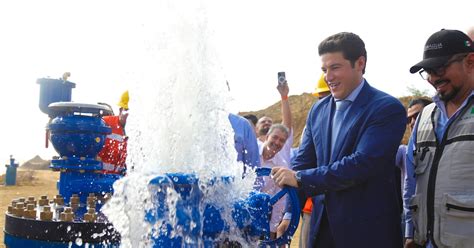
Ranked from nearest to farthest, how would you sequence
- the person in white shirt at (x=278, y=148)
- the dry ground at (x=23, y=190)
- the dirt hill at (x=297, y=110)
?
the person in white shirt at (x=278, y=148) < the dry ground at (x=23, y=190) < the dirt hill at (x=297, y=110)

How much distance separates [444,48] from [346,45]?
46cm

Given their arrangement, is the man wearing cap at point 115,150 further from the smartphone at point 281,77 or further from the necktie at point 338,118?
the necktie at point 338,118

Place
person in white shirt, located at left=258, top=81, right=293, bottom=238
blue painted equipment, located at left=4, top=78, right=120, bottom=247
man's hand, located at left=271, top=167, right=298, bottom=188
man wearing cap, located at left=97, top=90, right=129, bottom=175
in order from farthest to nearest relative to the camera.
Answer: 1. person in white shirt, located at left=258, top=81, right=293, bottom=238
2. man wearing cap, located at left=97, top=90, right=129, bottom=175
3. blue painted equipment, located at left=4, top=78, right=120, bottom=247
4. man's hand, located at left=271, top=167, right=298, bottom=188

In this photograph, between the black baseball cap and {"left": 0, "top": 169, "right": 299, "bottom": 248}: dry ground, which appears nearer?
the black baseball cap

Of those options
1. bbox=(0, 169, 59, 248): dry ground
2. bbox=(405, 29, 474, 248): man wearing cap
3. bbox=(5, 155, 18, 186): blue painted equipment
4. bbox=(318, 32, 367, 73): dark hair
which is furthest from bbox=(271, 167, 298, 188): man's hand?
bbox=(5, 155, 18, 186): blue painted equipment

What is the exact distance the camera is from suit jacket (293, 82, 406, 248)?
1.99 m

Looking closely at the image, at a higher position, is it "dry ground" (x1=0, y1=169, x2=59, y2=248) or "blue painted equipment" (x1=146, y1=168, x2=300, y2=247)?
"blue painted equipment" (x1=146, y1=168, x2=300, y2=247)

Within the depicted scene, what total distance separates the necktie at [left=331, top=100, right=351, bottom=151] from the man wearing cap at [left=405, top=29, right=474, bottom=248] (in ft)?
1.25

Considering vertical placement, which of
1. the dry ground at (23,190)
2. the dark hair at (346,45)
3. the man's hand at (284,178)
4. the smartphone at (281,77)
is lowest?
the dry ground at (23,190)

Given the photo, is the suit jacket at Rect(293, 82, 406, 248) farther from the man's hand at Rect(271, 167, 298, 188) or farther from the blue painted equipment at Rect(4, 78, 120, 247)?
the blue painted equipment at Rect(4, 78, 120, 247)

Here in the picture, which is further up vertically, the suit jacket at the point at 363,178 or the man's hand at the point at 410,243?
the suit jacket at the point at 363,178

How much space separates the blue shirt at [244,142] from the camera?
11.5ft

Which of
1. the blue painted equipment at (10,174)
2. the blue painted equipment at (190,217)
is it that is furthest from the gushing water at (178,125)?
the blue painted equipment at (10,174)

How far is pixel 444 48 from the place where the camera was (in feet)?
7.31
